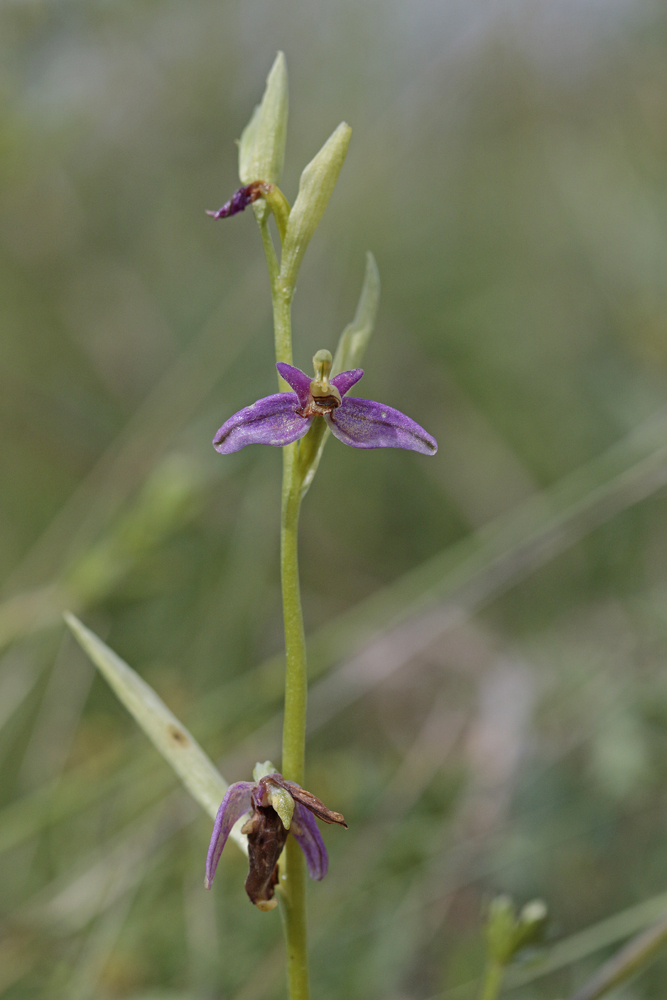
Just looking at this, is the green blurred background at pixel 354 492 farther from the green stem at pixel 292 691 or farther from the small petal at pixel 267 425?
the small petal at pixel 267 425

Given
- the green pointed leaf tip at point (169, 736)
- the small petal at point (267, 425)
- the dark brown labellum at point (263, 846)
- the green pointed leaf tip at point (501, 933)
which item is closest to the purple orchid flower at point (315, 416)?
the small petal at point (267, 425)

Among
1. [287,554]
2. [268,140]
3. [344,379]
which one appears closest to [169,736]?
[287,554]

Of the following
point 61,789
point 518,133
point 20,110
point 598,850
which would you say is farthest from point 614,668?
point 518,133

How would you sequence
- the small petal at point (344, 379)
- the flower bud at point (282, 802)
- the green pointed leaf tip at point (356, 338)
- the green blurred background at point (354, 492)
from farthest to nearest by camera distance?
the green blurred background at point (354, 492)
the green pointed leaf tip at point (356, 338)
the small petal at point (344, 379)
the flower bud at point (282, 802)

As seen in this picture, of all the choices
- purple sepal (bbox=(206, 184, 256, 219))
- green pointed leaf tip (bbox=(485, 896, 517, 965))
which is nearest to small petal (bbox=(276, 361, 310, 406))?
purple sepal (bbox=(206, 184, 256, 219))

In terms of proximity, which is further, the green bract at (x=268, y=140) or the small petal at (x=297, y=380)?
the green bract at (x=268, y=140)

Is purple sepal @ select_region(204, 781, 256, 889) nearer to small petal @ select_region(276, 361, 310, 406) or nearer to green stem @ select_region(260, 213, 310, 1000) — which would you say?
green stem @ select_region(260, 213, 310, 1000)

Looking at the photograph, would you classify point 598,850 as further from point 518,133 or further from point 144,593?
point 518,133

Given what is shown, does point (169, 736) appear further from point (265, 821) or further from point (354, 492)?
point (354, 492)
